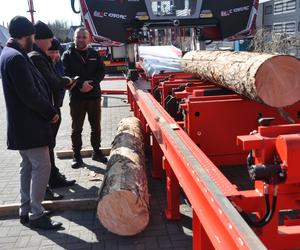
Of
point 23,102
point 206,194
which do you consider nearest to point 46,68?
point 23,102

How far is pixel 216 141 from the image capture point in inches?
141

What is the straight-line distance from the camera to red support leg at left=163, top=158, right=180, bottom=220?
12.9 feet

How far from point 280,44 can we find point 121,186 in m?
12.5

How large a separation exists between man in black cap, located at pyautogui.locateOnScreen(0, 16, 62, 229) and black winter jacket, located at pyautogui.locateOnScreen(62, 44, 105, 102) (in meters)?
1.69

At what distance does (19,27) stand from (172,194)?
2.25 metres

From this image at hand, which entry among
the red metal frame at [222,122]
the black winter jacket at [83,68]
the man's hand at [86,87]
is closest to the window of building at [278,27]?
the black winter jacket at [83,68]

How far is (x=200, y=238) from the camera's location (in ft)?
8.63

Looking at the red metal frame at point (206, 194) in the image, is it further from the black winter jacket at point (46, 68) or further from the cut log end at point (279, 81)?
the black winter jacket at point (46, 68)

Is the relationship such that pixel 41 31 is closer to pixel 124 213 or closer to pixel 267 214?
pixel 124 213

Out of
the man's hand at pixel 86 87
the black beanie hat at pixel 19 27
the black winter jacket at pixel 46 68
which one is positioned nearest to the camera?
the black beanie hat at pixel 19 27

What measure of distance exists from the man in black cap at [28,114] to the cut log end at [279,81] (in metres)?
2.03

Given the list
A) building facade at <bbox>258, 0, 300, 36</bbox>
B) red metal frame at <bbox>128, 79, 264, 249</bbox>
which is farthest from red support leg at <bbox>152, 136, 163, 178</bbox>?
building facade at <bbox>258, 0, 300, 36</bbox>

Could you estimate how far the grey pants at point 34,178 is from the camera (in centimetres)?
399

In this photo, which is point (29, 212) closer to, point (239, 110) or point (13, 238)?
point (13, 238)
